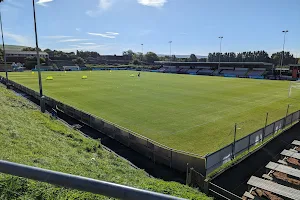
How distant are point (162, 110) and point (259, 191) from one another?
1654cm

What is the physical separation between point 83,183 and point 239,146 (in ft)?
38.3

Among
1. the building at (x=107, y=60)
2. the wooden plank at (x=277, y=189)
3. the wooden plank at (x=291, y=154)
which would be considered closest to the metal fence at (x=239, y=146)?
the wooden plank at (x=277, y=189)

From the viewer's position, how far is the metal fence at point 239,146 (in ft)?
33.7

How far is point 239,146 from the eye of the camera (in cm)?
1206

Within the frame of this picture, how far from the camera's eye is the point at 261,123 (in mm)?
20281

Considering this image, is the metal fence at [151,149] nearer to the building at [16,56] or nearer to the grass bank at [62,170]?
the grass bank at [62,170]

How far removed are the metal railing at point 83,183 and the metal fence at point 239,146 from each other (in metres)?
8.69

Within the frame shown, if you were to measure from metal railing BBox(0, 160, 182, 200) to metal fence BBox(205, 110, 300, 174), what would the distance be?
8691mm

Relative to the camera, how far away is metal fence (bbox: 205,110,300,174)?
10269 millimetres

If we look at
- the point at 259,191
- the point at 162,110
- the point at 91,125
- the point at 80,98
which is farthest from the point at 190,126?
the point at 80,98

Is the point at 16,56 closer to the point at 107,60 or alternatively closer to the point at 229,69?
the point at 107,60

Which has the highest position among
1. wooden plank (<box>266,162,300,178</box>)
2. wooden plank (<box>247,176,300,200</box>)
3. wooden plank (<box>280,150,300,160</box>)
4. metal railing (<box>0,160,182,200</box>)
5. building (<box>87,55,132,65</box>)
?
building (<box>87,55,132,65</box>)

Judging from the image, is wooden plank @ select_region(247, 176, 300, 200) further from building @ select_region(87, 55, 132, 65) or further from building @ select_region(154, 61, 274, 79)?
building @ select_region(87, 55, 132, 65)

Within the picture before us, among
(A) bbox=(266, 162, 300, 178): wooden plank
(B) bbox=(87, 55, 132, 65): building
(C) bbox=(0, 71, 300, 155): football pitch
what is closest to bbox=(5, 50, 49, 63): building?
(B) bbox=(87, 55, 132, 65): building
